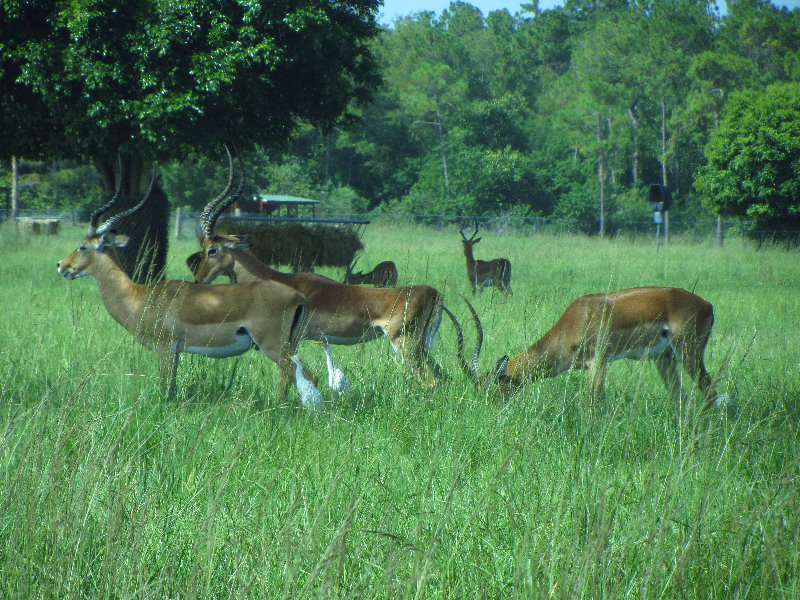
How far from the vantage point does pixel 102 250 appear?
584cm

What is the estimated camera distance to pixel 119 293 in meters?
5.57

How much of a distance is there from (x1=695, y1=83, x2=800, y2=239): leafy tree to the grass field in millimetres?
23958

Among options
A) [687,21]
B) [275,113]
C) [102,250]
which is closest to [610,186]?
[687,21]

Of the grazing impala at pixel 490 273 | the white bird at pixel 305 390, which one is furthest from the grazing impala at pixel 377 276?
the white bird at pixel 305 390

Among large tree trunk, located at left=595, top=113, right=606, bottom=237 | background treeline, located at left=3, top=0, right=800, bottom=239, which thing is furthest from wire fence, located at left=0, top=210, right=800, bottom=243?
background treeline, located at left=3, top=0, right=800, bottom=239

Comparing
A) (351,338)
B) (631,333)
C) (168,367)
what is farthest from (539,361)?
(168,367)

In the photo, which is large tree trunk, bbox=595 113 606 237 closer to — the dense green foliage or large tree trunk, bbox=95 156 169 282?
the dense green foliage

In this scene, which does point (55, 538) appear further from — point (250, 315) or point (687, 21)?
point (687, 21)

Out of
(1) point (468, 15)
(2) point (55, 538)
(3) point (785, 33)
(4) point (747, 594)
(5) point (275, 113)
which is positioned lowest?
(4) point (747, 594)

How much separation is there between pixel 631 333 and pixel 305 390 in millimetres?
2075

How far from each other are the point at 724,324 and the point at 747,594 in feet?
23.1

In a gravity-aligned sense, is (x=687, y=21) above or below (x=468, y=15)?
below

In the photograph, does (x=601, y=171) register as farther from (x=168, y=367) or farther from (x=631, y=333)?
(x=168, y=367)

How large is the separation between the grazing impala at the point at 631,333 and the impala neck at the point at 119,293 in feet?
7.08
